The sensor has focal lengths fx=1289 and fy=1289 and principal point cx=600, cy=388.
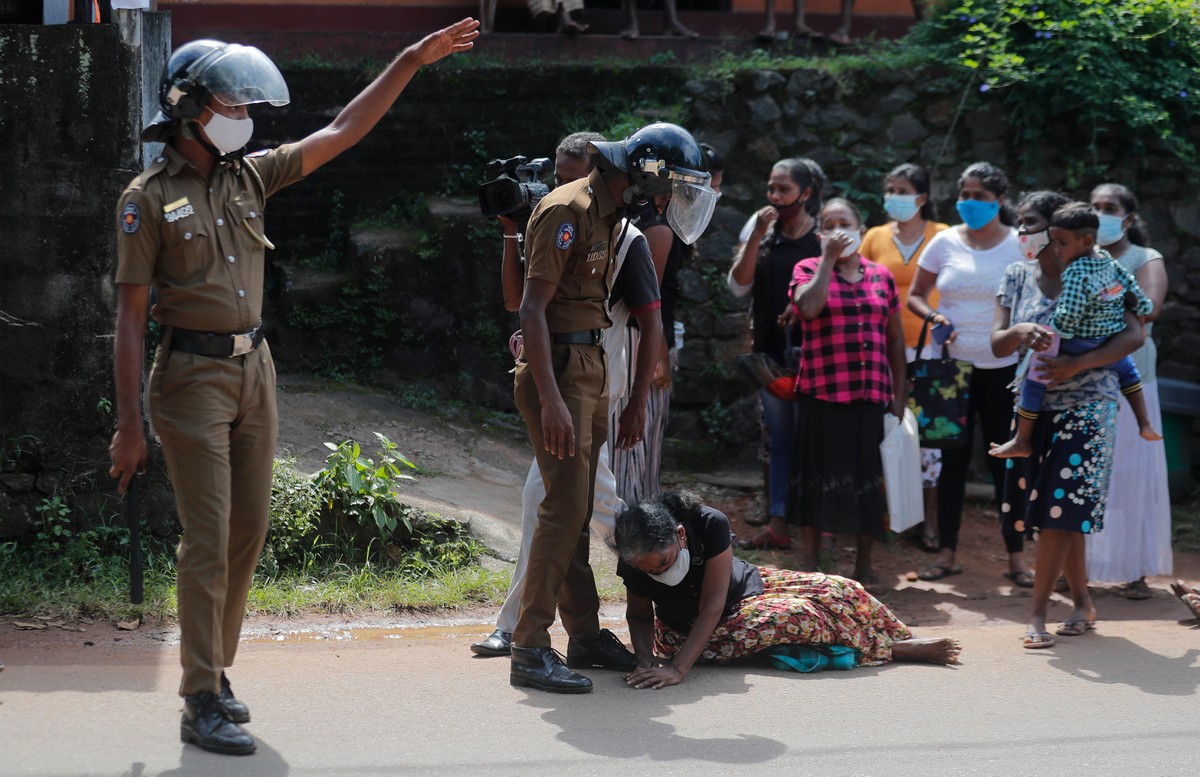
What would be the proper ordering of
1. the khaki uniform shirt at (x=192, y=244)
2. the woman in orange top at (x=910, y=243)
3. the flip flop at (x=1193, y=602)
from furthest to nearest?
the woman in orange top at (x=910, y=243) → the flip flop at (x=1193, y=602) → the khaki uniform shirt at (x=192, y=244)

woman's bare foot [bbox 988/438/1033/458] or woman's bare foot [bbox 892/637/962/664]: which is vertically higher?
woman's bare foot [bbox 988/438/1033/458]

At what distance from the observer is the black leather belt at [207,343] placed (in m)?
3.87

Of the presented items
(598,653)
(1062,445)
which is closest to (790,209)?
(1062,445)

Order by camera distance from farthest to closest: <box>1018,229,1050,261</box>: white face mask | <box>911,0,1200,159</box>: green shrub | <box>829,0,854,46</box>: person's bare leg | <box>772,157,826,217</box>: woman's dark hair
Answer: <box>829,0,854,46</box>: person's bare leg
<box>911,0,1200,159</box>: green shrub
<box>772,157,826,217</box>: woman's dark hair
<box>1018,229,1050,261</box>: white face mask

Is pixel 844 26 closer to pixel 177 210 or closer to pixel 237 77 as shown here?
pixel 237 77

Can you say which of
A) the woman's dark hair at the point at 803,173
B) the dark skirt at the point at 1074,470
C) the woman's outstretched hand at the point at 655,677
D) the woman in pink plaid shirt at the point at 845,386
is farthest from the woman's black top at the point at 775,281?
the woman's outstretched hand at the point at 655,677

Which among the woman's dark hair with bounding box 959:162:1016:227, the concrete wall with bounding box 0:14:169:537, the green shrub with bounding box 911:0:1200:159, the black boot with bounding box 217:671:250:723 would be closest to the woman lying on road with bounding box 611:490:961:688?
the black boot with bounding box 217:671:250:723

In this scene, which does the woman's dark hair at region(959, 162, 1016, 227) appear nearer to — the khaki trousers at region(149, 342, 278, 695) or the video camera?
the video camera

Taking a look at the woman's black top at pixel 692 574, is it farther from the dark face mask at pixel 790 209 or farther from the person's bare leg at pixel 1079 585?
the dark face mask at pixel 790 209

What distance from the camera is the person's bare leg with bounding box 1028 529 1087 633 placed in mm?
5492

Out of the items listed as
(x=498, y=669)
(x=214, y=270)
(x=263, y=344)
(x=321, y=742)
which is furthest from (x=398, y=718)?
(x=214, y=270)

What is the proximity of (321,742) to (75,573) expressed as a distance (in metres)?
2.12

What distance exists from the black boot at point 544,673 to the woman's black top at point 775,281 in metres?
2.96

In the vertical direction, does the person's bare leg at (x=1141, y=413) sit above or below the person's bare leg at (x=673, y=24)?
below
